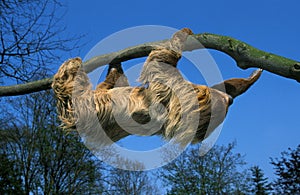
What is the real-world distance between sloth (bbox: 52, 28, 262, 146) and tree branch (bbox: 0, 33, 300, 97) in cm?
7

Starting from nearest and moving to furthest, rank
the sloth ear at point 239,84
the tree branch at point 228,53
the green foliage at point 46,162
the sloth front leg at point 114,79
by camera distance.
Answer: the tree branch at point 228,53 < the sloth ear at point 239,84 < the sloth front leg at point 114,79 < the green foliage at point 46,162

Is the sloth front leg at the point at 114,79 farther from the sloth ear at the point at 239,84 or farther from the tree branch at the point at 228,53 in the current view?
the sloth ear at the point at 239,84

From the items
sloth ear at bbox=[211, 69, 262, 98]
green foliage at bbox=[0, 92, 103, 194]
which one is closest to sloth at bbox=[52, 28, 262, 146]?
sloth ear at bbox=[211, 69, 262, 98]

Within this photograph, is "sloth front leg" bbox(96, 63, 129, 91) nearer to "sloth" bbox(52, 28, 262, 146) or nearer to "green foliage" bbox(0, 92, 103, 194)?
"sloth" bbox(52, 28, 262, 146)

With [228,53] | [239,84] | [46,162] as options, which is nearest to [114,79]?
[239,84]

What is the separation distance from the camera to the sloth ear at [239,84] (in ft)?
6.39

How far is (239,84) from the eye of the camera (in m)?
1.97

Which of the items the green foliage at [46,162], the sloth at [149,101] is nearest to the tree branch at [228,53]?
the sloth at [149,101]

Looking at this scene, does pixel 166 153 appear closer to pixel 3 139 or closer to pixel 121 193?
pixel 3 139

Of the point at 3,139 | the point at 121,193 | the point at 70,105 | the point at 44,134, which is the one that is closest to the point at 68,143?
the point at 44,134

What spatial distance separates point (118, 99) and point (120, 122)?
109mm

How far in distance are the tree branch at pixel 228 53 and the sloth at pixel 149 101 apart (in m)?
0.07

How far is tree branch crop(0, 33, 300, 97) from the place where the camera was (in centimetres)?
151

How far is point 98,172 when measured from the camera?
73.5ft
